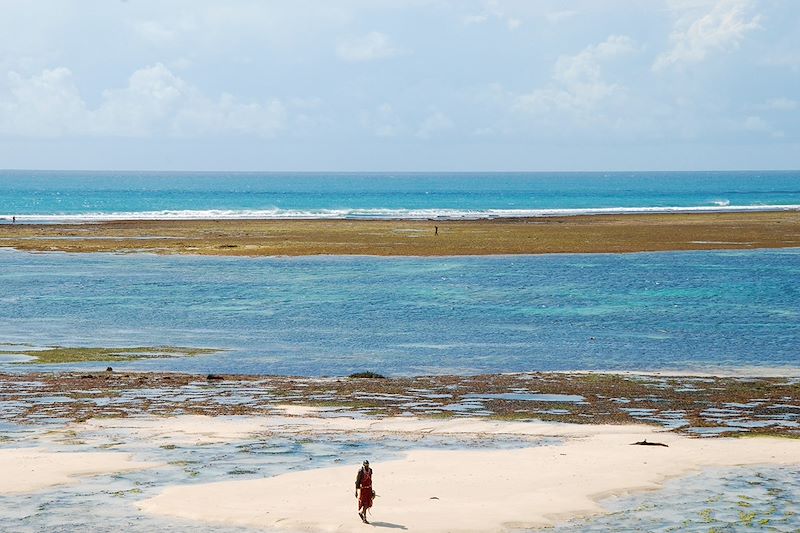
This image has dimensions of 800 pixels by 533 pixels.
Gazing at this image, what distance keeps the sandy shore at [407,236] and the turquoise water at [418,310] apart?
20.9 ft

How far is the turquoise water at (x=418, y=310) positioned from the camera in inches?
1578

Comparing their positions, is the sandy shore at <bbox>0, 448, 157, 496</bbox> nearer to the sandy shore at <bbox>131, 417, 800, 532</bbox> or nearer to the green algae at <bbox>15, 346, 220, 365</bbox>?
the sandy shore at <bbox>131, 417, 800, 532</bbox>

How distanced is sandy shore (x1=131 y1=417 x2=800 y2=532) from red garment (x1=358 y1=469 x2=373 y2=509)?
1.32 ft

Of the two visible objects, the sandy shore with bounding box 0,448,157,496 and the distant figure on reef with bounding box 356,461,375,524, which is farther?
the sandy shore with bounding box 0,448,157,496

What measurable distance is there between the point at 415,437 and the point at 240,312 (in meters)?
26.6

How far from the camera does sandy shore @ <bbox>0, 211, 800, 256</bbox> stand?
272ft

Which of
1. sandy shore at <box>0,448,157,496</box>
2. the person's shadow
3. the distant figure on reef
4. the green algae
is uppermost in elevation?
the distant figure on reef

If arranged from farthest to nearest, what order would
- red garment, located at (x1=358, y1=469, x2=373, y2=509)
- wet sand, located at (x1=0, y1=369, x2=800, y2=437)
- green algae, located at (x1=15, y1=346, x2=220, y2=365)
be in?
green algae, located at (x1=15, y1=346, x2=220, y2=365) → wet sand, located at (x1=0, y1=369, x2=800, y2=437) → red garment, located at (x1=358, y1=469, x2=373, y2=509)

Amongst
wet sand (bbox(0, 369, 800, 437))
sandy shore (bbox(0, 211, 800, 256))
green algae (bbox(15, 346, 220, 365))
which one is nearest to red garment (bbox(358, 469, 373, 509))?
wet sand (bbox(0, 369, 800, 437))

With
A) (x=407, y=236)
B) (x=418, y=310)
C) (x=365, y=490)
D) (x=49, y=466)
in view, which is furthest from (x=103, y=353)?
(x=407, y=236)

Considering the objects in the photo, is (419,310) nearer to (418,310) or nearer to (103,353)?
(418,310)

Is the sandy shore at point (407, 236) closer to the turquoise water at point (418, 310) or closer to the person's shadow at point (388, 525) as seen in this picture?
the turquoise water at point (418, 310)

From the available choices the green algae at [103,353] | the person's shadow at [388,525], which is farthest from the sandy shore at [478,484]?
the green algae at [103,353]

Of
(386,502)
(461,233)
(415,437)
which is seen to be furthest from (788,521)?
(461,233)
